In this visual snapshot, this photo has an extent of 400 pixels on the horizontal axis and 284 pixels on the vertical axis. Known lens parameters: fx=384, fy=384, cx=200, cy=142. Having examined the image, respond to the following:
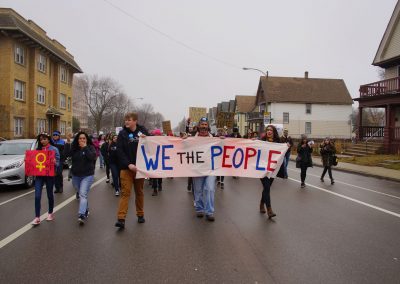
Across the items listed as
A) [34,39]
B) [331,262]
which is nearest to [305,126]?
[34,39]

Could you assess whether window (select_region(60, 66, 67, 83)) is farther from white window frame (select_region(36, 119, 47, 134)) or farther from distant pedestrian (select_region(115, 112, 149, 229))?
distant pedestrian (select_region(115, 112, 149, 229))

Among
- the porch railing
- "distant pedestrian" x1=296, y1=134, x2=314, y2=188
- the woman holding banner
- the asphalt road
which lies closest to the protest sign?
the woman holding banner

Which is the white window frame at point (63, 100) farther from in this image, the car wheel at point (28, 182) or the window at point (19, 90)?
the car wheel at point (28, 182)

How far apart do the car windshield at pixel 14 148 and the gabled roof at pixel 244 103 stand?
2363 inches

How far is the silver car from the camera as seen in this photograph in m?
10.8

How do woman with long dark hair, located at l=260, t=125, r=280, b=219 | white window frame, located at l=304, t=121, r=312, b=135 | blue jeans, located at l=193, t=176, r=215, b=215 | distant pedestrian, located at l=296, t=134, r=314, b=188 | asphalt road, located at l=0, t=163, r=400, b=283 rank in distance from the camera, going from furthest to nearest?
1. white window frame, located at l=304, t=121, r=312, b=135
2. distant pedestrian, located at l=296, t=134, r=314, b=188
3. woman with long dark hair, located at l=260, t=125, r=280, b=219
4. blue jeans, located at l=193, t=176, r=215, b=215
5. asphalt road, located at l=0, t=163, r=400, b=283

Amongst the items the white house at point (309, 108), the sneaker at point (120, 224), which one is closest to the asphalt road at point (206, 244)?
the sneaker at point (120, 224)

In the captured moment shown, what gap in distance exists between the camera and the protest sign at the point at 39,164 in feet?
22.5

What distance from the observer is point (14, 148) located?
40.6 ft

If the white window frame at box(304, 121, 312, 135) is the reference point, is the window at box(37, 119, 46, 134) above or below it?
below

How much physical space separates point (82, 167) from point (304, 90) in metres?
51.9

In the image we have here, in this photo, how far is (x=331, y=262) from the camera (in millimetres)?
4906

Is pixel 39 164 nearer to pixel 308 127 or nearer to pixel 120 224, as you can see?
pixel 120 224

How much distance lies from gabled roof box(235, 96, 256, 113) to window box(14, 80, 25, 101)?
45069 millimetres
